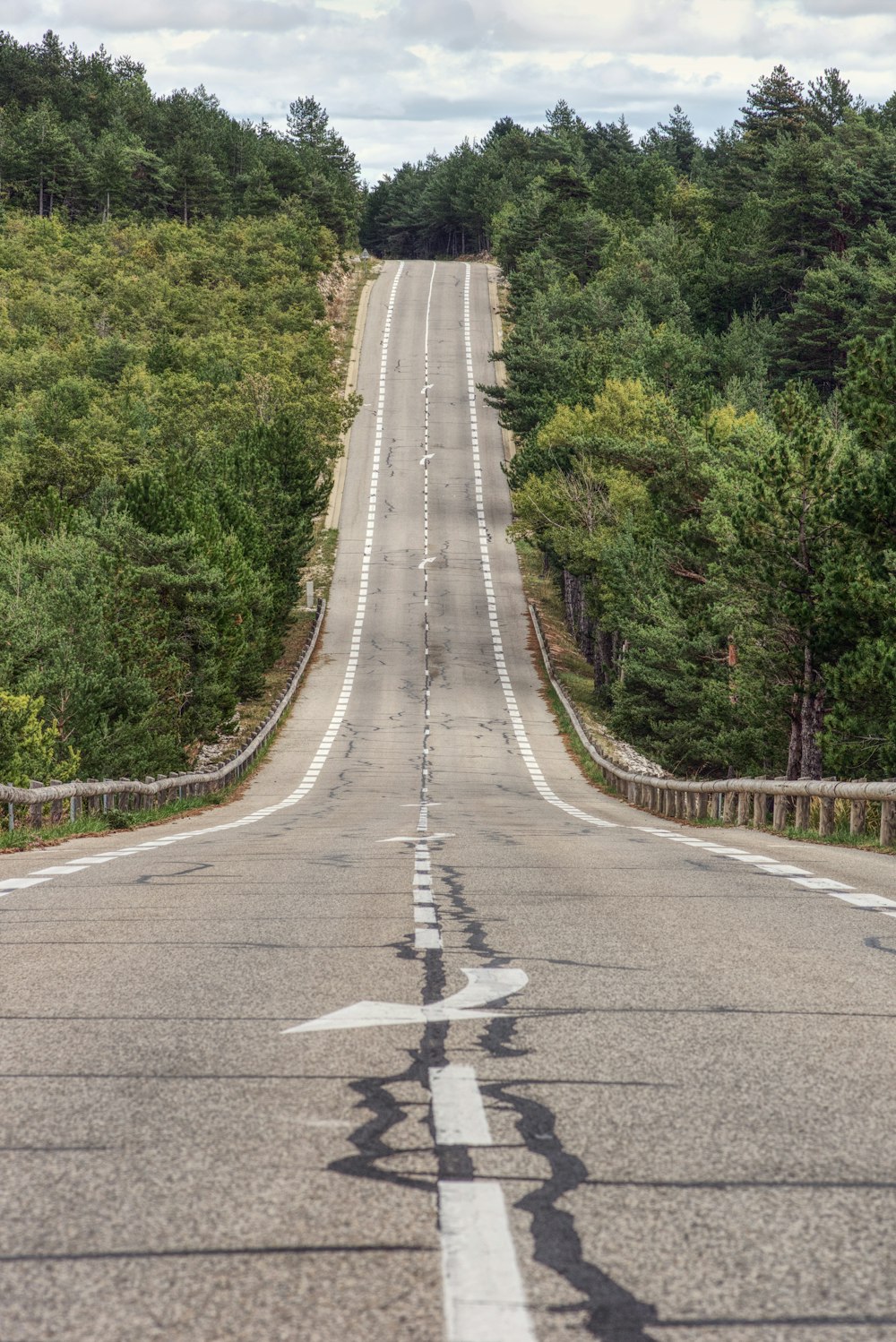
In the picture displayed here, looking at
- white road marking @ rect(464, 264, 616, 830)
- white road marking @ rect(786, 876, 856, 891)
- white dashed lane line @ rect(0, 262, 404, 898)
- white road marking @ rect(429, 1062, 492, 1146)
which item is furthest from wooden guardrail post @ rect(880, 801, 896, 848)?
white road marking @ rect(429, 1062, 492, 1146)

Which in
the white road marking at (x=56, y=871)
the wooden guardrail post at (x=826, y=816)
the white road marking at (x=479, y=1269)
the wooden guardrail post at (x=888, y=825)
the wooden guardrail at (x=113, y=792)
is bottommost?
the wooden guardrail at (x=113, y=792)

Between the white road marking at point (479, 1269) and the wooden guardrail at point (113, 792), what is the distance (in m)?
16.2

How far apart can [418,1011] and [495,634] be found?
6957 centimetres

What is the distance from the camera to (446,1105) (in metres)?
4.82

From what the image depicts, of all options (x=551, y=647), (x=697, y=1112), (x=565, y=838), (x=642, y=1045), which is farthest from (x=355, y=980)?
(x=551, y=647)

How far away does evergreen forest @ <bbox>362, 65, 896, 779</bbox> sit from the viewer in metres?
34.1

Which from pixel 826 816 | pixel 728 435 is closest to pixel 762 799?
pixel 826 816

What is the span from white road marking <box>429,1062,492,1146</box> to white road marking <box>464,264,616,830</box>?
21.1 meters

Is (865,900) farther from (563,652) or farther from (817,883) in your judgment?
(563,652)

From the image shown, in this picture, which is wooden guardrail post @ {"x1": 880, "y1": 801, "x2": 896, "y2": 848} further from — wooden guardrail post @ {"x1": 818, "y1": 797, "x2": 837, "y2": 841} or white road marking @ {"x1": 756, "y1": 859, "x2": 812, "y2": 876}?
white road marking @ {"x1": 756, "y1": 859, "x2": 812, "y2": 876}

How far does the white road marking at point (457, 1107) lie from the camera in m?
4.43

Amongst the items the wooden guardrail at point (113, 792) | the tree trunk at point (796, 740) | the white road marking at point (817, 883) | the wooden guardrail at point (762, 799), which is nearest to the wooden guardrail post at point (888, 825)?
the wooden guardrail at point (762, 799)

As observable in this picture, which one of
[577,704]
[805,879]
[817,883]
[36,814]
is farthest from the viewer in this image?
[577,704]

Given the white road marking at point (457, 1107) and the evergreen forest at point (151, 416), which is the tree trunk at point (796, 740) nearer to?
the evergreen forest at point (151, 416)
